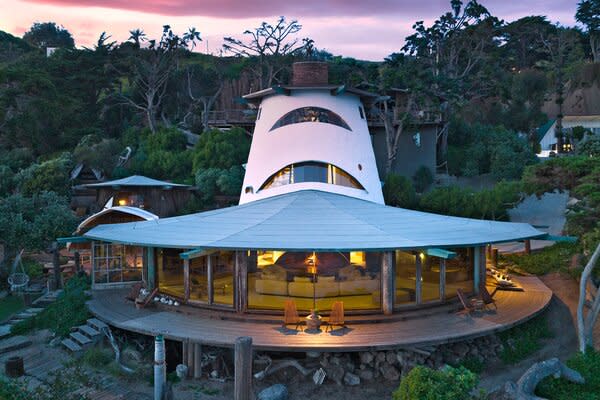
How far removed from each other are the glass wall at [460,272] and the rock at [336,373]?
4.59 meters

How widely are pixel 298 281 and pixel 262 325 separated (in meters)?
1.60

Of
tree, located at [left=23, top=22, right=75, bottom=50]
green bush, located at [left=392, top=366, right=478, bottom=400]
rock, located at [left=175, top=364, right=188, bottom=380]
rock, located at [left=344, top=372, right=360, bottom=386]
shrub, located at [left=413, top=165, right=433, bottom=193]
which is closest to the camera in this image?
green bush, located at [left=392, top=366, right=478, bottom=400]

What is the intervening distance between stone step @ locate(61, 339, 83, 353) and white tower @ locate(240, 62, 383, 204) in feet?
30.7

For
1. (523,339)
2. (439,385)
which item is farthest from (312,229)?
(439,385)

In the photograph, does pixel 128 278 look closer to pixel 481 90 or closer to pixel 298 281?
pixel 298 281

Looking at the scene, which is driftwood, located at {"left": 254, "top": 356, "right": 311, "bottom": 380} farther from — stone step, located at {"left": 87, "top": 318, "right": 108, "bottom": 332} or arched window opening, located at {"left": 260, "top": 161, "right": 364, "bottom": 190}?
arched window opening, located at {"left": 260, "top": 161, "right": 364, "bottom": 190}

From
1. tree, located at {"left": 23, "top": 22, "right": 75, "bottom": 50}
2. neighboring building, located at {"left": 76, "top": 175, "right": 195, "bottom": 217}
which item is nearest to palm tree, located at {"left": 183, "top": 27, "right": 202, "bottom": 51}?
neighboring building, located at {"left": 76, "top": 175, "right": 195, "bottom": 217}

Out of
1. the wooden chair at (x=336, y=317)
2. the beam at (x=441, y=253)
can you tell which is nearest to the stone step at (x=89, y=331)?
the wooden chair at (x=336, y=317)

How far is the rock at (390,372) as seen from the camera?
11492mm

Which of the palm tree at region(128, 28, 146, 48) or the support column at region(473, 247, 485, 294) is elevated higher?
the palm tree at region(128, 28, 146, 48)

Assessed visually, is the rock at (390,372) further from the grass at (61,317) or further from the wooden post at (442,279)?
the grass at (61,317)

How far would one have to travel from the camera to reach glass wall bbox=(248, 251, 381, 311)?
44.5 ft

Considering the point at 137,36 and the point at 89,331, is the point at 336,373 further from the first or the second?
the point at 137,36

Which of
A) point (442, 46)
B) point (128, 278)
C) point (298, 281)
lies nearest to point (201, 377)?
point (298, 281)
